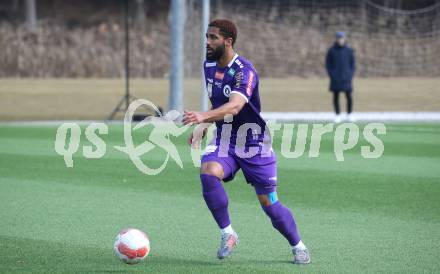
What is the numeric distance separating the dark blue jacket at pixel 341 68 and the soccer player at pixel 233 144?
14646mm

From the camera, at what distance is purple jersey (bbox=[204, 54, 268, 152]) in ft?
25.5

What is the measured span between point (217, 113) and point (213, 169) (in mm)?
512

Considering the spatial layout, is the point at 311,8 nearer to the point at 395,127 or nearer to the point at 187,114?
the point at 395,127

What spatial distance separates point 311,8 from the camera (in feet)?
123

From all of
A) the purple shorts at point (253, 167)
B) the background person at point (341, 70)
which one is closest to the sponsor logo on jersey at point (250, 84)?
the purple shorts at point (253, 167)

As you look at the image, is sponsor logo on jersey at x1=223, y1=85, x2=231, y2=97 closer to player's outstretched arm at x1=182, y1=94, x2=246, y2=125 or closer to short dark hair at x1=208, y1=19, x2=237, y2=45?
player's outstretched arm at x1=182, y1=94, x2=246, y2=125

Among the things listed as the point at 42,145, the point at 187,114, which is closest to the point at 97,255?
the point at 187,114

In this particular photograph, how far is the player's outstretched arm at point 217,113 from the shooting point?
723 centimetres

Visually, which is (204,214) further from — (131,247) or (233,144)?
(131,247)

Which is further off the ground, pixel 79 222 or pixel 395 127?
pixel 79 222

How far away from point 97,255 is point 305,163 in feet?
23.3

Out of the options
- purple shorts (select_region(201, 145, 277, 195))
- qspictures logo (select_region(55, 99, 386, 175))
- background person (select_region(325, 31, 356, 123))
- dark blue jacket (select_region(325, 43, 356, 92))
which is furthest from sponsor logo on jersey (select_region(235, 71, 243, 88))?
dark blue jacket (select_region(325, 43, 356, 92))

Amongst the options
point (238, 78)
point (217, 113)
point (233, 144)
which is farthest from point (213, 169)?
point (238, 78)

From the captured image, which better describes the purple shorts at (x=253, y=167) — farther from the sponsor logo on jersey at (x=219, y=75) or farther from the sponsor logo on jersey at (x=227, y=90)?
the sponsor logo on jersey at (x=219, y=75)
